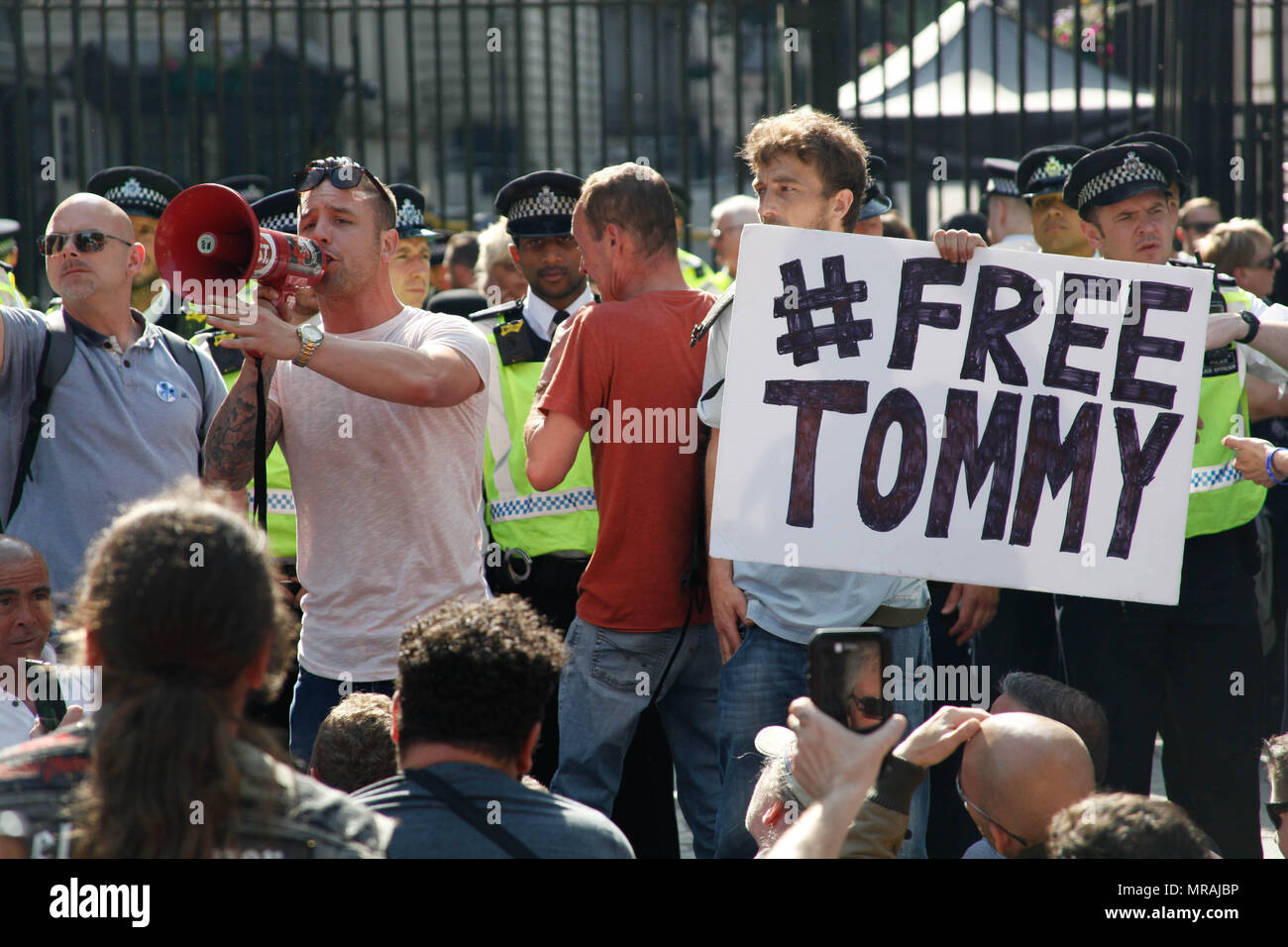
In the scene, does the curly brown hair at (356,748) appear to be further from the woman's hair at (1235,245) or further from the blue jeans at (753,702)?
the woman's hair at (1235,245)

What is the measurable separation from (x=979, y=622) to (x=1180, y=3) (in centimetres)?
455

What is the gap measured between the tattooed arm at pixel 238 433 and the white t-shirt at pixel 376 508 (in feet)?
0.21

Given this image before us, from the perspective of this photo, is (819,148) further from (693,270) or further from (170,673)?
(693,270)

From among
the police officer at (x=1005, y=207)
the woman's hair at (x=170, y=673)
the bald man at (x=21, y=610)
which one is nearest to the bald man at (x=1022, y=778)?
the woman's hair at (x=170, y=673)

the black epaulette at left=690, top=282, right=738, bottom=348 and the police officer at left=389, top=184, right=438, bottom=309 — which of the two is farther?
the police officer at left=389, top=184, right=438, bottom=309

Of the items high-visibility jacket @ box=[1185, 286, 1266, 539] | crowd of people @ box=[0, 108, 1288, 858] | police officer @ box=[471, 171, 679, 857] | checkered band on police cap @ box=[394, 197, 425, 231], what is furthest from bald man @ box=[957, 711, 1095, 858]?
checkered band on police cap @ box=[394, 197, 425, 231]

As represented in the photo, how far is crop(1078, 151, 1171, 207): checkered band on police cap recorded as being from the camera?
401 cm

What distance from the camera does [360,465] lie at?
3.42 meters

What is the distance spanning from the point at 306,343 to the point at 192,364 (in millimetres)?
1333

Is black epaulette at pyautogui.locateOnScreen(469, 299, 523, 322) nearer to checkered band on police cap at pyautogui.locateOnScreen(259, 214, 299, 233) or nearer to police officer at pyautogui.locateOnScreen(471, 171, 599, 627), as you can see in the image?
police officer at pyautogui.locateOnScreen(471, 171, 599, 627)
